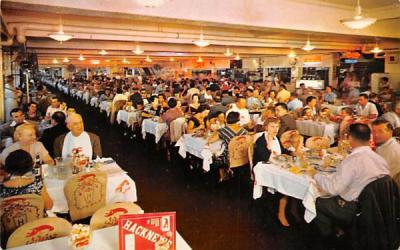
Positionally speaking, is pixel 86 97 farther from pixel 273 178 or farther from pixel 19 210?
pixel 19 210

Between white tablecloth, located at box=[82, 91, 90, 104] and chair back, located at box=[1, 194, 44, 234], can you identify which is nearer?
chair back, located at box=[1, 194, 44, 234]

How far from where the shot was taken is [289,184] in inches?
159

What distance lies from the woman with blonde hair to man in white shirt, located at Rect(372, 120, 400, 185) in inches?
170

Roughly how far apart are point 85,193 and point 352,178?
112 inches

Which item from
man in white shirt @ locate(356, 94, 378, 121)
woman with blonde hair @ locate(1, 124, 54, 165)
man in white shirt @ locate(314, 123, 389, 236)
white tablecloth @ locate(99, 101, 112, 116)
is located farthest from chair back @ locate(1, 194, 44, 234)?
white tablecloth @ locate(99, 101, 112, 116)

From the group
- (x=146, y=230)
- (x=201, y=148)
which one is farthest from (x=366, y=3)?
(x=146, y=230)

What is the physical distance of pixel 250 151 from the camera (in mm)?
4953

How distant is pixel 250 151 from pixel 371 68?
50.1 ft

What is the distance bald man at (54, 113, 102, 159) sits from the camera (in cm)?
450

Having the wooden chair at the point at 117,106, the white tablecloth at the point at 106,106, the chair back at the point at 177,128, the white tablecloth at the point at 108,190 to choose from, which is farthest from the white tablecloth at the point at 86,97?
the white tablecloth at the point at 108,190

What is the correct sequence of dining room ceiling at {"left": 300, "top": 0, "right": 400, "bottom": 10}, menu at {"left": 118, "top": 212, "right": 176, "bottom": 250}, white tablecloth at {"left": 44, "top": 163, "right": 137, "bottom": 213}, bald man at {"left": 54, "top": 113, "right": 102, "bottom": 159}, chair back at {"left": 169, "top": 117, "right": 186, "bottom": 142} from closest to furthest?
menu at {"left": 118, "top": 212, "right": 176, "bottom": 250}
white tablecloth at {"left": 44, "top": 163, "right": 137, "bottom": 213}
bald man at {"left": 54, "top": 113, "right": 102, "bottom": 159}
chair back at {"left": 169, "top": 117, "right": 186, "bottom": 142}
dining room ceiling at {"left": 300, "top": 0, "right": 400, "bottom": 10}

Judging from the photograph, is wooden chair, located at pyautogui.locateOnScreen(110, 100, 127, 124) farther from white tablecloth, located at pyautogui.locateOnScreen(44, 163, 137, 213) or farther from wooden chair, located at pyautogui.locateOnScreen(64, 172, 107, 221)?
wooden chair, located at pyautogui.locateOnScreen(64, 172, 107, 221)

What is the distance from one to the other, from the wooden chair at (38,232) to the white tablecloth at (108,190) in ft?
3.95

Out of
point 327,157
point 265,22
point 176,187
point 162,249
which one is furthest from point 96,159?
point 265,22
